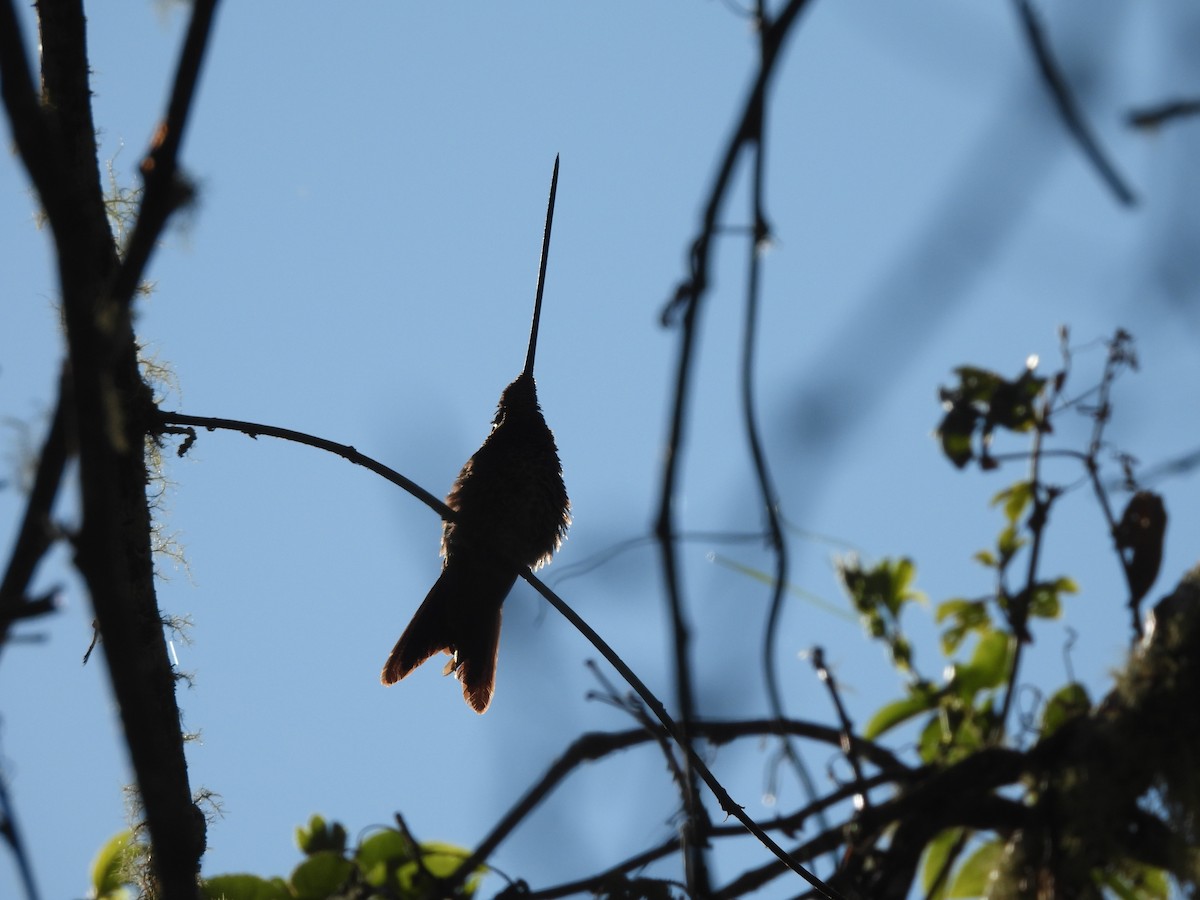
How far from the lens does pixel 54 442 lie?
1.10 metres

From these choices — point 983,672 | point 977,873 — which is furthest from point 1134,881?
point 983,672

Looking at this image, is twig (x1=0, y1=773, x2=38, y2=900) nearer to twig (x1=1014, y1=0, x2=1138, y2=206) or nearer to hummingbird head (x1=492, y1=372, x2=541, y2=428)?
twig (x1=1014, y1=0, x2=1138, y2=206)

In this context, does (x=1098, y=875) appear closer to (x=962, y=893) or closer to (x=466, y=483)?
(x=962, y=893)

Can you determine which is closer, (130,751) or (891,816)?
(130,751)

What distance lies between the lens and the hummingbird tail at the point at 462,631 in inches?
150

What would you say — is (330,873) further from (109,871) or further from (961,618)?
(961,618)

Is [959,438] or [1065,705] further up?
[959,438]

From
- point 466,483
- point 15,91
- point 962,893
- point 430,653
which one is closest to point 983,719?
point 962,893

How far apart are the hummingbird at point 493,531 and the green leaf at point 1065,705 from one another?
1.82 m

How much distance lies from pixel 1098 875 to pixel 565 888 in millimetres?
1021

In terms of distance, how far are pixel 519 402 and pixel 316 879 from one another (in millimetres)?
2011

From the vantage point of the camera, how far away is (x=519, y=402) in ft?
14.6

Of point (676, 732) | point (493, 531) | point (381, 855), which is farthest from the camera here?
point (493, 531)

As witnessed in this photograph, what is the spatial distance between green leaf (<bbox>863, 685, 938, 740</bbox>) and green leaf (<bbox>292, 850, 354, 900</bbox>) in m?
1.22
